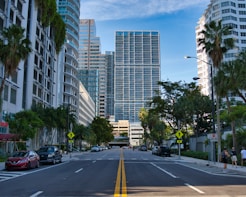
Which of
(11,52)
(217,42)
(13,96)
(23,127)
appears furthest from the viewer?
(13,96)

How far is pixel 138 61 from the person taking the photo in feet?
527

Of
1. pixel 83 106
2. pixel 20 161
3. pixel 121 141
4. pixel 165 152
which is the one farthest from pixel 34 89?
pixel 121 141

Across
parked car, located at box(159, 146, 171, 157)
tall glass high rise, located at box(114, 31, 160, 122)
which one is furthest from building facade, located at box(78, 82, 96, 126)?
parked car, located at box(159, 146, 171, 157)

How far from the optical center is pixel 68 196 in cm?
1050

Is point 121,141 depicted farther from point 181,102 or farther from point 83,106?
point 181,102

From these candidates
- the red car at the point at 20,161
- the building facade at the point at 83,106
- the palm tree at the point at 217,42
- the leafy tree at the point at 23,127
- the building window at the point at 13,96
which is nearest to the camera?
the red car at the point at 20,161

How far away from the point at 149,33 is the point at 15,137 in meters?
135

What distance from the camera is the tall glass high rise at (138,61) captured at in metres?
158

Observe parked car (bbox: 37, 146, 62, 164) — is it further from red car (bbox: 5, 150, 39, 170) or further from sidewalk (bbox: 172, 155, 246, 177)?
sidewalk (bbox: 172, 155, 246, 177)

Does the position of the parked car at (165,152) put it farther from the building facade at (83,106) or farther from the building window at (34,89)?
the building facade at (83,106)

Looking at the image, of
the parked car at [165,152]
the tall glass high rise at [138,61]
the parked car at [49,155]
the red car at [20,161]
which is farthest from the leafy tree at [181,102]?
the tall glass high rise at [138,61]

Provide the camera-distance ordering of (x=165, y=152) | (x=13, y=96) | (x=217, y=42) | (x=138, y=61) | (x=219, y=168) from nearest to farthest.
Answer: (x=219, y=168)
(x=217, y=42)
(x=13, y=96)
(x=165, y=152)
(x=138, y=61)

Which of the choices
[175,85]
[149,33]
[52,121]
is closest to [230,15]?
[149,33]

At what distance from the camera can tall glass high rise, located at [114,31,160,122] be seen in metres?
158
